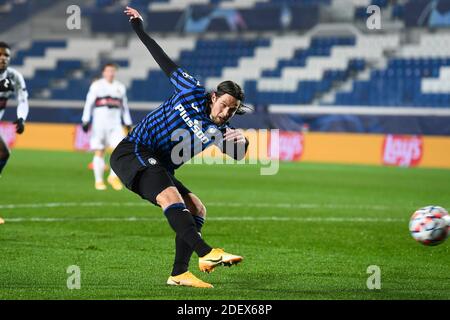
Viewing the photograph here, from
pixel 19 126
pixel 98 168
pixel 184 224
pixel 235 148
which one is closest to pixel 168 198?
pixel 184 224

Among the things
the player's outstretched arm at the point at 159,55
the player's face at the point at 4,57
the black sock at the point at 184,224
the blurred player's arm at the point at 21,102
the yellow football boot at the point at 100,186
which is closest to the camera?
the black sock at the point at 184,224

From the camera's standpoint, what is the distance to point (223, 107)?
766cm

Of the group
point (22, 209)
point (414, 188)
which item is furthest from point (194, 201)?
point (414, 188)

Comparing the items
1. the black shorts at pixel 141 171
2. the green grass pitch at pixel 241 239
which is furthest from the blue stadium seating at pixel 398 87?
the black shorts at pixel 141 171

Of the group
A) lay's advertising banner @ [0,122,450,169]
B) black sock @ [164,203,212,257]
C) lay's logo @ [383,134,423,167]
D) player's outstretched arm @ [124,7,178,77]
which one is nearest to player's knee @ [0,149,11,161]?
player's outstretched arm @ [124,7,178,77]

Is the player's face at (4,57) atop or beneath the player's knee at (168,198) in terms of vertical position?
atop

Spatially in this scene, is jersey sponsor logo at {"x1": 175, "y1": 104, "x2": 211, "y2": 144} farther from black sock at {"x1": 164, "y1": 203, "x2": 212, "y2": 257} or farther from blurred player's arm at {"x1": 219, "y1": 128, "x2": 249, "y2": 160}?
black sock at {"x1": 164, "y1": 203, "x2": 212, "y2": 257}

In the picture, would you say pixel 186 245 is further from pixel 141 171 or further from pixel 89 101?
pixel 89 101

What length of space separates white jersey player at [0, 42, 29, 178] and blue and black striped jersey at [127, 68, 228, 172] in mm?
5255

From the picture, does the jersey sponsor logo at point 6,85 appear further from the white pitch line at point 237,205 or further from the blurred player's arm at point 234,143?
the blurred player's arm at point 234,143

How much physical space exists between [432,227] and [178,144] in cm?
237

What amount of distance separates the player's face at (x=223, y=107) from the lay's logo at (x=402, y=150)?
18917mm

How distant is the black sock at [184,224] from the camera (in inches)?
288

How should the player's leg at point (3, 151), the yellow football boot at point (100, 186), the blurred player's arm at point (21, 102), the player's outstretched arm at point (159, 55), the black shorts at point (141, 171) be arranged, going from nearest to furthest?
the black shorts at point (141, 171), the player's outstretched arm at point (159, 55), the player's leg at point (3, 151), the blurred player's arm at point (21, 102), the yellow football boot at point (100, 186)
